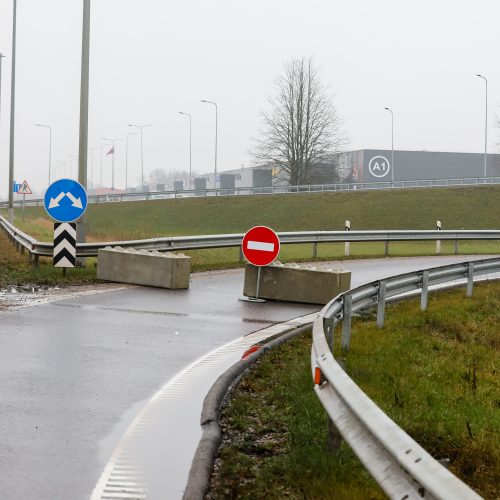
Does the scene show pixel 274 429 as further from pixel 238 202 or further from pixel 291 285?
pixel 238 202

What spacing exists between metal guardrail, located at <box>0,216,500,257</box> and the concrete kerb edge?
361 inches

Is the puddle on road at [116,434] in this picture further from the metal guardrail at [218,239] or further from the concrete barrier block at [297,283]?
the metal guardrail at [218,239]

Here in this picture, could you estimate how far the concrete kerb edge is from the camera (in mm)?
5547

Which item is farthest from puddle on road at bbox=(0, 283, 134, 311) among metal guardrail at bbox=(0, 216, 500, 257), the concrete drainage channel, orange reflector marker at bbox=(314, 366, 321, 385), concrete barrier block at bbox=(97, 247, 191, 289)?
orange reflector marker at bbox=(314, 366, 321, 385)

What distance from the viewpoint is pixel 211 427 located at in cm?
708

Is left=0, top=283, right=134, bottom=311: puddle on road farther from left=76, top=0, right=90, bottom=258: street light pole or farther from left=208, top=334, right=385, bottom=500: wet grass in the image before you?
left=208, top=334, right=385, bottom=500: wet grass

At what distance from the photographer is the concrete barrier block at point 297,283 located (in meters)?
16.3

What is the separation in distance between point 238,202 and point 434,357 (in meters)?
60.0

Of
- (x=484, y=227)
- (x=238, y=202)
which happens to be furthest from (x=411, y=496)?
(x=238, y=202)

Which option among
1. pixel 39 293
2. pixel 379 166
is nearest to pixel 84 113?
pixel 39 293

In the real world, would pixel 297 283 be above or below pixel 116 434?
above

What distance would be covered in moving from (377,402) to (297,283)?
345 inches

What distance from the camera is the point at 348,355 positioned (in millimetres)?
10508

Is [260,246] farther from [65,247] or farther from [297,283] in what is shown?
[65,247]
